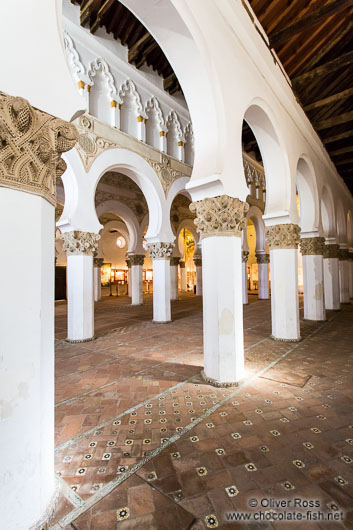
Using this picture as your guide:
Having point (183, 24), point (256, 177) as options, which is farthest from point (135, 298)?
point (183, 24)

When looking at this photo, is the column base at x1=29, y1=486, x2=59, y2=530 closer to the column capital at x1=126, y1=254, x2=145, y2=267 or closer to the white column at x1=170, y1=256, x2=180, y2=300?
the column capital at x1=126, y1=254, x2=145, y2=267

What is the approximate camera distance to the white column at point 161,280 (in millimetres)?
8281

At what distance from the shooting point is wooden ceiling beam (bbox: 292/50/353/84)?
5830 mm

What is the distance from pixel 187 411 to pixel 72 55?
813cm

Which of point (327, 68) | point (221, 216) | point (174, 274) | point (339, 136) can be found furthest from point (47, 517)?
point (174, 274)

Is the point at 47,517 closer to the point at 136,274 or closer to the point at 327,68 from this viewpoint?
the point at 327,68

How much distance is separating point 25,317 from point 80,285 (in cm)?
492

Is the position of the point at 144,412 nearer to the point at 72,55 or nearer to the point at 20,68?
the point at 20,68

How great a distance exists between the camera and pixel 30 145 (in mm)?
1597

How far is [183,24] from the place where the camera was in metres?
3.11

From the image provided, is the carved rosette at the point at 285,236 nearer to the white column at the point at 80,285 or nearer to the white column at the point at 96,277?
the white column at the point at 80,285

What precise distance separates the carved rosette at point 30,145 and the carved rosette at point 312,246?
24.0 ft

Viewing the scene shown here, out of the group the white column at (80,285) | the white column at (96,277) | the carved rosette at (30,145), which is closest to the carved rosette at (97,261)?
the white column at (96,277)

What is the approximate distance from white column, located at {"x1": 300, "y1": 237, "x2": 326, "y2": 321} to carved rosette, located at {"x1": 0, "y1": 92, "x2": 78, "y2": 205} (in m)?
7.36
